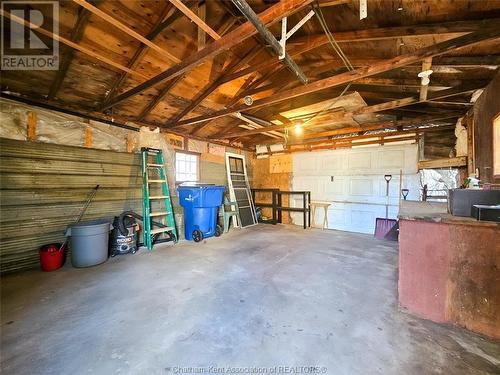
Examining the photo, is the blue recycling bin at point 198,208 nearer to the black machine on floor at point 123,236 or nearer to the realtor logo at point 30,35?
the black machine on floor at point 123,236

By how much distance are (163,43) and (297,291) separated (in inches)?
133

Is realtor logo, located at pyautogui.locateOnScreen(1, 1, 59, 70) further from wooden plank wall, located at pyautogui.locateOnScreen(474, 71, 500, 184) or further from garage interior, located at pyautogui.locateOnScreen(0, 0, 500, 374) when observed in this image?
wooden plank wall, located at pyautogui.locateOnScreen(474, 71, 500, 184)

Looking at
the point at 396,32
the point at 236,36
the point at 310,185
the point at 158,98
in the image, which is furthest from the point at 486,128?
the point at 158,98

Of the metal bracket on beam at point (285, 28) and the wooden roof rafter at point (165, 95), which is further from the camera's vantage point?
the wooden roof rafter at point (165, 95)

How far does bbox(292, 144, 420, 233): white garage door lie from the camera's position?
4.56 meters

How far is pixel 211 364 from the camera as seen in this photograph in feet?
4.39

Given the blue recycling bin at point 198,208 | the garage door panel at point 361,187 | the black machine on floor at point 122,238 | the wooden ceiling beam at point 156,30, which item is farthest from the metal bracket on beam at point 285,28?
the garage door panel at point 361,187

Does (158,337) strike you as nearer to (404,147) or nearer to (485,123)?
(485,123)

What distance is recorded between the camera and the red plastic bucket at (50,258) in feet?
9.04

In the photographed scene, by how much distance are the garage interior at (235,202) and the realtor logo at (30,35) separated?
Result: 0.02 meters

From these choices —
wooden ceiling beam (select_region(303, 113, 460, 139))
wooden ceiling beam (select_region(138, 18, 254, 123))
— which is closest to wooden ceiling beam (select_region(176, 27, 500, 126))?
wooden ceiling beam (select_region(138, 18, 254, 123))

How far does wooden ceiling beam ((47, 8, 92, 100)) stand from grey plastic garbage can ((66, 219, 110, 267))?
1960mm

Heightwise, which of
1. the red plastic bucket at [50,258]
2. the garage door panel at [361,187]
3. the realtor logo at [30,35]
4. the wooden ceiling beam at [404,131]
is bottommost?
the red plastic bucket at [50,258]

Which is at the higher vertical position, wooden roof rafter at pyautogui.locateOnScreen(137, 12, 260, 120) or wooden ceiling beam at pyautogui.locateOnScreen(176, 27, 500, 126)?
wooden roof rafter at pyautogui.locateOnScreen(137, 12, 260, 120)
